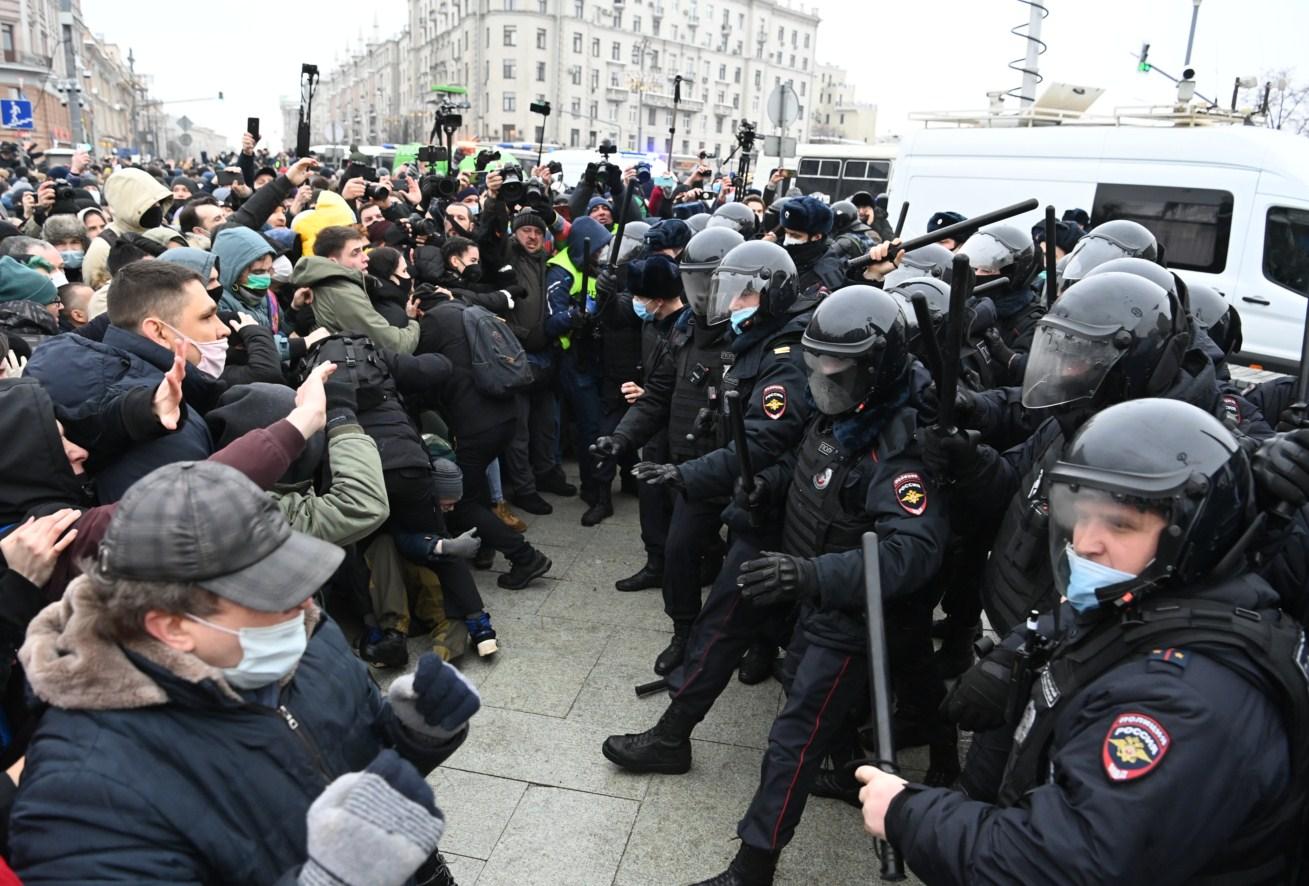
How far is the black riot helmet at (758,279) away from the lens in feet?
13.7

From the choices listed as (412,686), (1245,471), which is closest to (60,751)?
(412,686)

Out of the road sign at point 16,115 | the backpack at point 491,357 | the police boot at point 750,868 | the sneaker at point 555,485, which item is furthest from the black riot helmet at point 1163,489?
the road sign at point 16,115

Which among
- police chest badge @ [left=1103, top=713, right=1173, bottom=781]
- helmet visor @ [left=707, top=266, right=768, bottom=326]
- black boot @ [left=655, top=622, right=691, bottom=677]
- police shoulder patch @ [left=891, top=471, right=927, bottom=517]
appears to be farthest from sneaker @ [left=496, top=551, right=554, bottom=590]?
police chest badge @ [left=1103, top=713, right=1173, bottom=781]

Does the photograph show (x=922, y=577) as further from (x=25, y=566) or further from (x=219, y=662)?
(x=25, y=566)

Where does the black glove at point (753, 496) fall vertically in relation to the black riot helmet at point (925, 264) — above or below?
below

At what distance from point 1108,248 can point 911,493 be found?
2.46 m

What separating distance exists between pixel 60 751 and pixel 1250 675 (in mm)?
2062

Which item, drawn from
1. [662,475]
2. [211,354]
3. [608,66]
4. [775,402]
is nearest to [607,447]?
[662,475]

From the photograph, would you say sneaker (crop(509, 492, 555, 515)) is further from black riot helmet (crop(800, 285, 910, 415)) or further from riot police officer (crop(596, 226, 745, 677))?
black riot helmet (crop(800, 285, 910, 415))

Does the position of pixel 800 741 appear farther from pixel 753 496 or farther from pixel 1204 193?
pixel 1204 193

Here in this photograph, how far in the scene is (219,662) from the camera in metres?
1.65

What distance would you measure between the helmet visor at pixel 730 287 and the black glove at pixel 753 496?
3.15 feet

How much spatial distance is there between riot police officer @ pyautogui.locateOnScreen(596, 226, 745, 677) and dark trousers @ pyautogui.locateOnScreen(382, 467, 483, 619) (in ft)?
3.05

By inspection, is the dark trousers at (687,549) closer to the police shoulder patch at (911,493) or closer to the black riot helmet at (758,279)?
the black riot helmet at (758,279)
